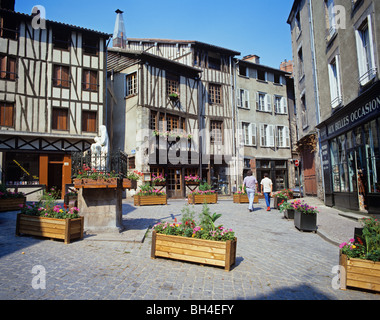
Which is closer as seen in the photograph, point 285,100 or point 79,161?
point 79,161

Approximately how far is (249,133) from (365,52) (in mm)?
14119

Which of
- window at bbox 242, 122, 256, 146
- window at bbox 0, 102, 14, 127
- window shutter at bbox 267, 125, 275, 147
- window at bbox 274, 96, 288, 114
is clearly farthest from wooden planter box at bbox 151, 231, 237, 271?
window at bbox 274, 96, 288, 114

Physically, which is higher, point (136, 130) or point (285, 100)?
point (285, 100)

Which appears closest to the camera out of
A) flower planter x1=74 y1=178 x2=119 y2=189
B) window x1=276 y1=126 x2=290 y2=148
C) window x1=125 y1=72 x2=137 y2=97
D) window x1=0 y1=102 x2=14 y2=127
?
flower planter x1=74 y1=178 x2=119 y2=189

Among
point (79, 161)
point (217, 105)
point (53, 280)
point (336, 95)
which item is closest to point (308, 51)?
point (336, 95)

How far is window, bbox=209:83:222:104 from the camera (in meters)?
21.9

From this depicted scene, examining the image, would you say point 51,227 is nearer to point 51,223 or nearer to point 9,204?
point 51,223

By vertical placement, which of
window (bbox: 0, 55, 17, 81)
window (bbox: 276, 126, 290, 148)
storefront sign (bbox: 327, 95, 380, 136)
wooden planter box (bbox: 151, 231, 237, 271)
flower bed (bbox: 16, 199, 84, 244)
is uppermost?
window (bbox: 0, 55, 17, 81)

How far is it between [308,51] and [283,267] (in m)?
13.2

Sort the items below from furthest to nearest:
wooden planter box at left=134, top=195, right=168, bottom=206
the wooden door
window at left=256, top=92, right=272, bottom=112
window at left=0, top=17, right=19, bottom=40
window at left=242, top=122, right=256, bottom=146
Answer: window at left=256, top=92, right=272, bottom=112 < window at left=242, top=122, right=256, bottom=146 < the wooden door < window at left=0, top=17, right=19, bottom=40 < wooden planter box at left=134, top=195, right=168, bottom=206

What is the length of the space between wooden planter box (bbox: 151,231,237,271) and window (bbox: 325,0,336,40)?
35.7 feet

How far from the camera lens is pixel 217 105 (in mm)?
22031

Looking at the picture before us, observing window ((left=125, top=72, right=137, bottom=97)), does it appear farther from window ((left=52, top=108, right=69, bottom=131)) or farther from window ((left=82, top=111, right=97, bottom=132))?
window ((left=52, top=108, right=69, bottom=131))

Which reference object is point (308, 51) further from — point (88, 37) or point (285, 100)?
point (88, 37)
